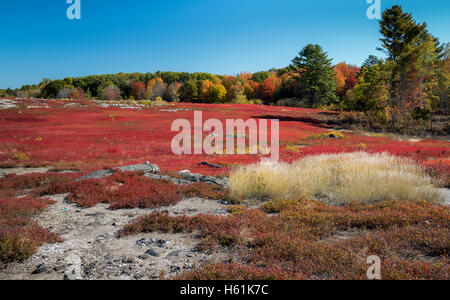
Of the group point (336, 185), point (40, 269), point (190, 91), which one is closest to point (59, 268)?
point (40, 269)

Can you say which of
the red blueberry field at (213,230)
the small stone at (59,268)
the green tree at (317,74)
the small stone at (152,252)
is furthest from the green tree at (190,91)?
the small stone at (59,268)

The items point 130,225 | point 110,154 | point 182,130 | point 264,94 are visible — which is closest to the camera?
point 130,225

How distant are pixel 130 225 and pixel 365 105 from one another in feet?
150

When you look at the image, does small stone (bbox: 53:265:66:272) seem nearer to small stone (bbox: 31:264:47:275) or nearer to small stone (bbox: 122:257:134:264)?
small stone (bbox: 31:264:47:275)

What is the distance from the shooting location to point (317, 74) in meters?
82.6

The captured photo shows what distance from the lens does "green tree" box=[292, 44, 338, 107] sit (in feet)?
271

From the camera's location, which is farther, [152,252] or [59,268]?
[152,252]

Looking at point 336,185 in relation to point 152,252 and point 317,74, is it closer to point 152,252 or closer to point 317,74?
point 152,252

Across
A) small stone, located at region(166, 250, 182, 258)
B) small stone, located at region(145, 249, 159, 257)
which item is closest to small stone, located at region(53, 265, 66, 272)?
small stone, located at region(145, 249, 159, 257)

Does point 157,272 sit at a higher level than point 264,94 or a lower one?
lower

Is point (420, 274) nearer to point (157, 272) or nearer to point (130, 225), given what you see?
point (157, 272)

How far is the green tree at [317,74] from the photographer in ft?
271
